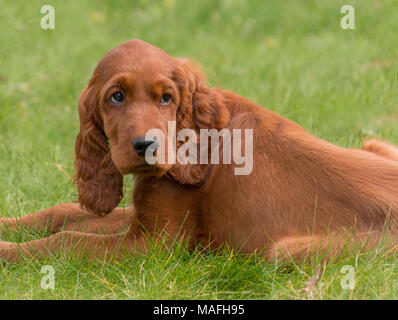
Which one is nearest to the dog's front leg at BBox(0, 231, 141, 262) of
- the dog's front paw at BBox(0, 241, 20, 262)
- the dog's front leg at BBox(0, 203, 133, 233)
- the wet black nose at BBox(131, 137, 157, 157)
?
the dog's front paw at BBox(0, 241, 20, 262)

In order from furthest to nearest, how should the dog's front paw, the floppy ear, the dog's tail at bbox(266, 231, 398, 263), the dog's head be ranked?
the dog's front paw
the floppy ear
the dog's tail at bbox(266, 231, 398, 263)
the dog's head

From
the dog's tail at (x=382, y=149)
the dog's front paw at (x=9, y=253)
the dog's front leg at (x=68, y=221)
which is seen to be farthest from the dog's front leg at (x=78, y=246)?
the dog's tail at (x=382, y=149)

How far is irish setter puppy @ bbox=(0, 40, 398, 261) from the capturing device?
3293mm

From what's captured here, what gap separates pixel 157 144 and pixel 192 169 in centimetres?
44

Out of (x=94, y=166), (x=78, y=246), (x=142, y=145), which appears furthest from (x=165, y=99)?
(x=78, y=246)

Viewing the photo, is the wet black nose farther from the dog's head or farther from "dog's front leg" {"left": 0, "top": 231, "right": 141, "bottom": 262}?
"dog's front leg" {"left": 0, "top": 231, "right": 141, "bottom": 262}

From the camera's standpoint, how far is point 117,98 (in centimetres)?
332

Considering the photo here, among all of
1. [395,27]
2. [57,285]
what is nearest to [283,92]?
[395,27]

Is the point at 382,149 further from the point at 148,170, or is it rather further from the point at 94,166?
the point at 94,166

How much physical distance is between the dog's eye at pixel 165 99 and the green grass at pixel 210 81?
80cm

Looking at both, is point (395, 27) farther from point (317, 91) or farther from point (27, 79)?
point (27, 79)

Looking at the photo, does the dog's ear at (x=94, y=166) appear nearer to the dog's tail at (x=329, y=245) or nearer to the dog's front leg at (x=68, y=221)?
the dog's front leg at (x=68, y=221)

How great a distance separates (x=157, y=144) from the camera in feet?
10.3
